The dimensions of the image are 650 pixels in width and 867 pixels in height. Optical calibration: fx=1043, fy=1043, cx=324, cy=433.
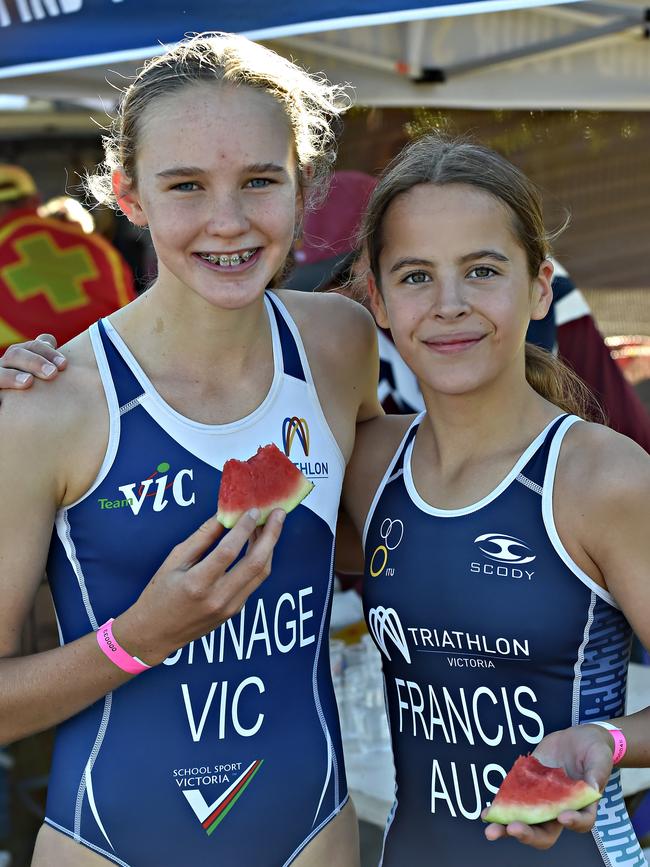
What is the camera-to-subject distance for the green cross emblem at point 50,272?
4.81 meters

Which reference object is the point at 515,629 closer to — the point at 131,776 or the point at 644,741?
the point at 644,741

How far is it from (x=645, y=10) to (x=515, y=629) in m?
3.63

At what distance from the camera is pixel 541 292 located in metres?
2.54

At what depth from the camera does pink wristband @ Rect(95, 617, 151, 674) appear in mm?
2102

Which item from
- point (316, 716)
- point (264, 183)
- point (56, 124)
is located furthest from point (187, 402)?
point (56, 124)

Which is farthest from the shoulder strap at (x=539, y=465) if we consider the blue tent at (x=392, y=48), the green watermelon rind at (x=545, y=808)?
the blue tent at (x=392, y=48)

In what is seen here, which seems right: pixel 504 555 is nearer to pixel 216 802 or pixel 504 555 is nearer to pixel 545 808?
pixel 545 808

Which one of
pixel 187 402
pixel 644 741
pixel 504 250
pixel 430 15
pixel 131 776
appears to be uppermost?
pixel 430 15

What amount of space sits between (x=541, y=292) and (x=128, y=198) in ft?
3.31

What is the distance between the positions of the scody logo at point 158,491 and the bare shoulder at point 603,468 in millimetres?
820

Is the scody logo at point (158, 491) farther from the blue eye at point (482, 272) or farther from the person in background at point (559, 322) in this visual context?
the person in background at point (559, 322)

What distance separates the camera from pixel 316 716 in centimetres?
246

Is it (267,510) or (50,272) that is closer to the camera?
(267,510)

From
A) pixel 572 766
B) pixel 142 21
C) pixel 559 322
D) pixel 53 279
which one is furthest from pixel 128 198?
pixel 53 279
